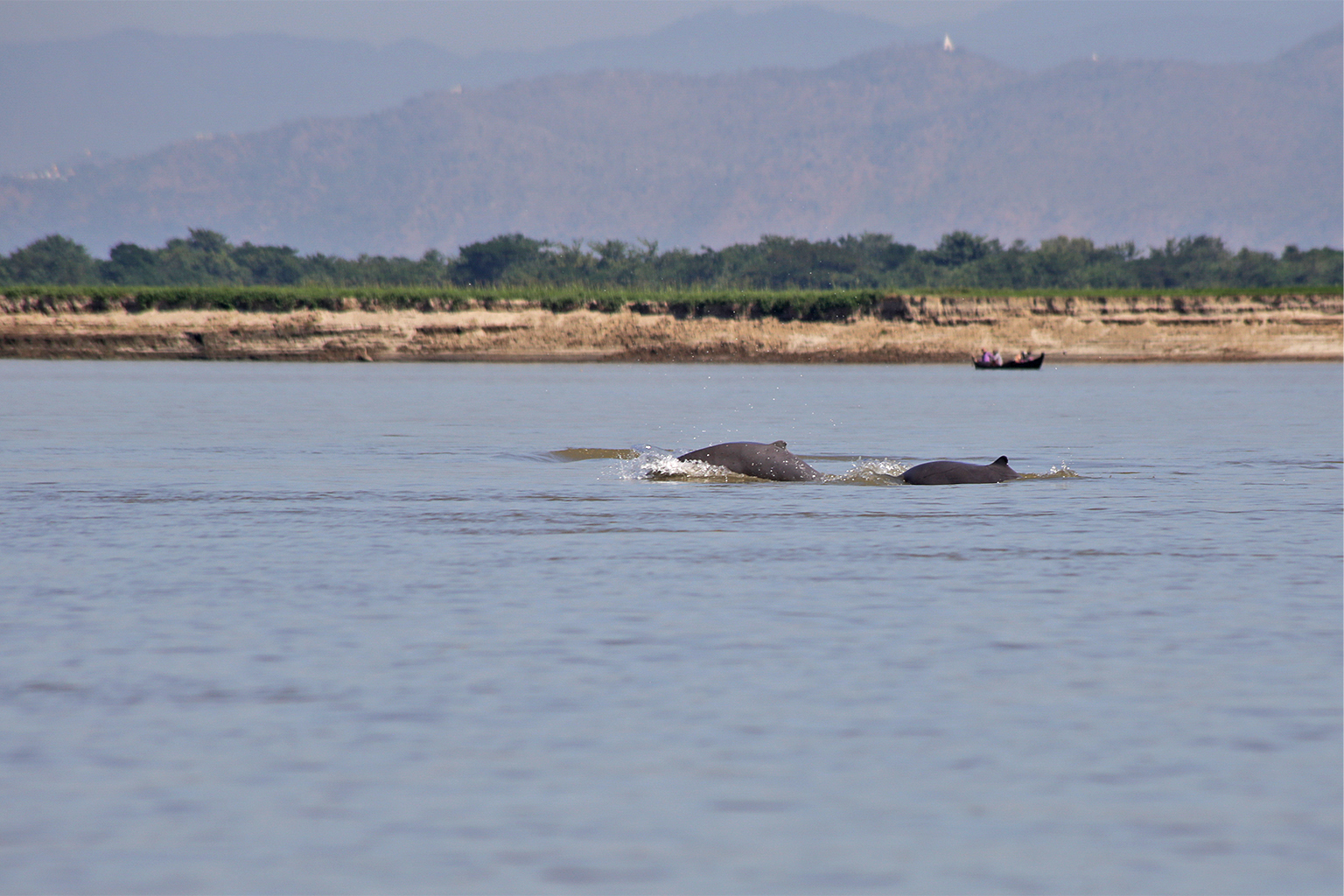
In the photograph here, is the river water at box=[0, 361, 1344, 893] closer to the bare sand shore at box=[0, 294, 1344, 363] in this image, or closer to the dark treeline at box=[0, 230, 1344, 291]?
the bare sand shore at box=[0, 294, 1344, 363]

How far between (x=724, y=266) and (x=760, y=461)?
123 metres

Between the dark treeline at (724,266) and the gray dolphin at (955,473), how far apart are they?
11360cm

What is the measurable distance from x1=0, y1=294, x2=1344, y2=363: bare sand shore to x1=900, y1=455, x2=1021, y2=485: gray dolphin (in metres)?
58.2

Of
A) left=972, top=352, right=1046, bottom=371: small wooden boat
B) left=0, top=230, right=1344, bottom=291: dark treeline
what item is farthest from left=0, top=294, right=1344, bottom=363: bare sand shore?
left=0, top=230, right=1344, bottom=291: dark treeline

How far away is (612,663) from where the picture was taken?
9258 millimetres

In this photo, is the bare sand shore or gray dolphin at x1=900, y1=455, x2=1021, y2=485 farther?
the bare sand shore

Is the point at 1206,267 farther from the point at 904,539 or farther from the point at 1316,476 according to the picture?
the point at 904,539

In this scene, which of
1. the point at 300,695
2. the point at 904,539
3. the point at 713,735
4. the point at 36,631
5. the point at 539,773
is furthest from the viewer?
the point at 904,539

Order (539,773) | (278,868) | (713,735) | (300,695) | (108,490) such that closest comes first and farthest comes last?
1. (278,868)
2. (539,773)
3. (713,735)
4. (300,695)
5. (108,490)

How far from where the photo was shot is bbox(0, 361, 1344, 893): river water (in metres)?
6.13

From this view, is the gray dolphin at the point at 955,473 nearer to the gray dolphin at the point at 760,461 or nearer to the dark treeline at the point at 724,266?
the gray dolphin at the point at 760,461

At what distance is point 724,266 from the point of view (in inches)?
5640

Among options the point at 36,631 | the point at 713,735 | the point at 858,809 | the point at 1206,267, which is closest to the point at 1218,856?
the point at 858,809

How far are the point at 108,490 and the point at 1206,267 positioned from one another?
132337mm
